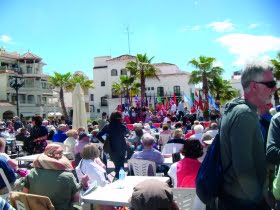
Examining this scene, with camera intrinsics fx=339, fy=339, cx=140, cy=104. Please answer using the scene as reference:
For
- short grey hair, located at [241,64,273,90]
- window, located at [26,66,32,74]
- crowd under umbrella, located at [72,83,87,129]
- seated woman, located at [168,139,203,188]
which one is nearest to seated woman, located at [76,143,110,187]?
seated woman, located at [168,139,203,188]

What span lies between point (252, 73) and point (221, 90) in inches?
1949

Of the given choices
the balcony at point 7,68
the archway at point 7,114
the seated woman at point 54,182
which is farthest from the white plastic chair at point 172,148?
the balcony at point 7,68

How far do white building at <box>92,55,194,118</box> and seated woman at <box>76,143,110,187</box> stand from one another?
53.1 m

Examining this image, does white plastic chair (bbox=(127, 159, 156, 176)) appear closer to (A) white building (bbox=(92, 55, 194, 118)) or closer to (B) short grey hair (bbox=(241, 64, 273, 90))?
(B) short grey hair (bbox=(241, 64, 273, 90))

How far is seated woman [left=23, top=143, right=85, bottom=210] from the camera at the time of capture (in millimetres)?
3779

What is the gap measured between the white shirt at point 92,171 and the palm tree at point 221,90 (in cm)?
3554

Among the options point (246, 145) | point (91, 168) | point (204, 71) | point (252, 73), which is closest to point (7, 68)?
point (204, 71)

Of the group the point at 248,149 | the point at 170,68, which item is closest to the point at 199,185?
the point at 248,149

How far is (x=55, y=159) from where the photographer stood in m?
3.98

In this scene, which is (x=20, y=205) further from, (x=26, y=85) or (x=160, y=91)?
(x=26, y=85)

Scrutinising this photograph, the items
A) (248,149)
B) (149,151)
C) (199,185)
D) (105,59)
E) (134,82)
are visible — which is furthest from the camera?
(105,59)

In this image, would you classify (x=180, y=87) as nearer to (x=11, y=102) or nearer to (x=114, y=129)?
(x=11, y=102)

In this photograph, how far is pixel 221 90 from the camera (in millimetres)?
50625

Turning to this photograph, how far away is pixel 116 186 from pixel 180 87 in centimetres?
5653
